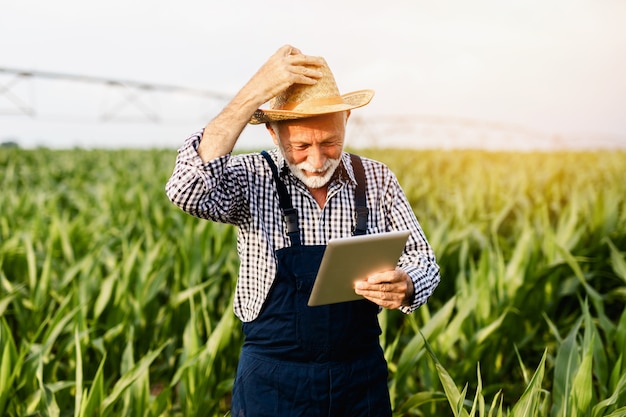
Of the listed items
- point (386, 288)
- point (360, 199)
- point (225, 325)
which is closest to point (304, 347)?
point (386, 288)

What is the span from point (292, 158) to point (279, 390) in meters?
0.58

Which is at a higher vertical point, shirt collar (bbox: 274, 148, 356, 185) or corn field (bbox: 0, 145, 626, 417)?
shirt collar (bbox: 274, 148, 356, 185)

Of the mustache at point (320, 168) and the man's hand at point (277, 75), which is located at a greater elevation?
Result: the man's hand at point (277, 75)

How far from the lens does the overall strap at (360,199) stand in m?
1.69

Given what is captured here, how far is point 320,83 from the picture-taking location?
1646 mm

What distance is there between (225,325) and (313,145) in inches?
38.2

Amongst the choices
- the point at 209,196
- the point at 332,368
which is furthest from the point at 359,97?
the point at 332,368

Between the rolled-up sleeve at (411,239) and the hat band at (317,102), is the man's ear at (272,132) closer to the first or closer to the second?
the hat band at (317,102)

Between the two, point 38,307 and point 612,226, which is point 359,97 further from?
point 612,226

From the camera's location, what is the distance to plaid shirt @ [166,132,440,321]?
1673mm

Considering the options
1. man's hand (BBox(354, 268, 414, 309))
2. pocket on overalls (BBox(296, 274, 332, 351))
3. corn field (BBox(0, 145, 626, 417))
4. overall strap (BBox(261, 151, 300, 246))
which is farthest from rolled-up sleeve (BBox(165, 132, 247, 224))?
corn field (BBox(0, 145, 626, 417))

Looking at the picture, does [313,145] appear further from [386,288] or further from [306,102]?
[386,288]

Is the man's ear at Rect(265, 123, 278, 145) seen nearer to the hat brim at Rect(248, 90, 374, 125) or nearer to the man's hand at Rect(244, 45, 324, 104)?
the hat brim at Rect(248, 90, 374, 125)

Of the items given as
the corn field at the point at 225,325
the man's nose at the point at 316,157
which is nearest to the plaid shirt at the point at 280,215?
the man's nose at the point at 316,157
